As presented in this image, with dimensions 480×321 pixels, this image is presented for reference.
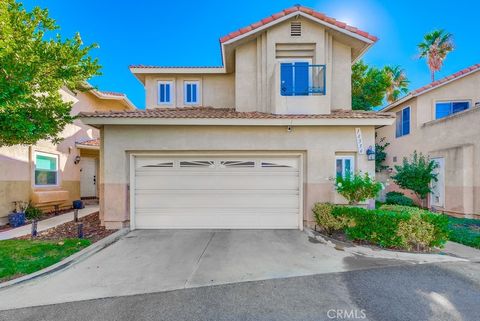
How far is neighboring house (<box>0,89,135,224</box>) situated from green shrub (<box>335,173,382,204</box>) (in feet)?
32.3

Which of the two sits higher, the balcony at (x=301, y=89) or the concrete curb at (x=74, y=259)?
the balcony at (x=301, y=89)

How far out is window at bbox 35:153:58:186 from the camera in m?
10.2

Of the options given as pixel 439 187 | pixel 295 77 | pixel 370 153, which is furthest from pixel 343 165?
pixel 439 187

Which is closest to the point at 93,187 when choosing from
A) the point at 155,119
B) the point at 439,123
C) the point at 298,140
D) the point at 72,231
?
the point at 72,231

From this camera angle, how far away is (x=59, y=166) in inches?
452

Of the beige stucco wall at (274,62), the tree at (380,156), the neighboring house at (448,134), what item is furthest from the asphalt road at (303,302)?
the tree at (380,156)

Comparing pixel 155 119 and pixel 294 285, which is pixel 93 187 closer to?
pixel 155 119

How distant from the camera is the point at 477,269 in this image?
4.82m

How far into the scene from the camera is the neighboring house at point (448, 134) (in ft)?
31.3

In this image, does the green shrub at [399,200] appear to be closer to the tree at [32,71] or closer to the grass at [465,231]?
the grass at [465,231]

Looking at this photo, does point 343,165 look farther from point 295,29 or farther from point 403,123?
point 403,123

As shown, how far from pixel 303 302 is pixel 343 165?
16.7 feet

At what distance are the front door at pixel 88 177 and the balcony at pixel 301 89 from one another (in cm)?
1272

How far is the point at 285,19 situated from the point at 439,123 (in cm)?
917
